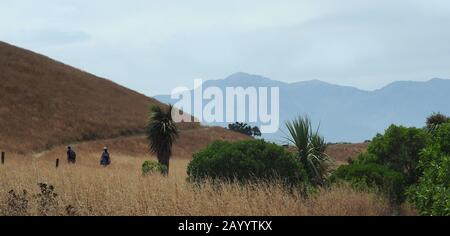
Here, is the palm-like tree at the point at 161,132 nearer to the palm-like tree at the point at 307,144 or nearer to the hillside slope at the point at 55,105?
the palm-like tree at the point at 307,144

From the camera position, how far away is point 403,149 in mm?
15203

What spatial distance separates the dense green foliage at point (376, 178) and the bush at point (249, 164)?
1.21m

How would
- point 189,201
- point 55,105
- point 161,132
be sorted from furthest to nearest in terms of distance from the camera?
point 55,105 → point 161,132 → point 189,201

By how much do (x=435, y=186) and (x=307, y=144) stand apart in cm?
630

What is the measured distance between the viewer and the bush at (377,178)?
13949 mm

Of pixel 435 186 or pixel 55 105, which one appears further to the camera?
pixel 55 105

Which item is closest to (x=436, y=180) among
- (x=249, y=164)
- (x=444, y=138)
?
(x=444, y=138)

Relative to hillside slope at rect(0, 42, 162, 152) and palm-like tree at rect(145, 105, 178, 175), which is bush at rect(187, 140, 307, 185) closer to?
palm-like tree at rect(145, 105, 178, 175)

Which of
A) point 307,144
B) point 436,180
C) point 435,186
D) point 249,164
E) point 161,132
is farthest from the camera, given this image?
point 161,132

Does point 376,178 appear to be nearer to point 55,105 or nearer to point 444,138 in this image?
point 444,138

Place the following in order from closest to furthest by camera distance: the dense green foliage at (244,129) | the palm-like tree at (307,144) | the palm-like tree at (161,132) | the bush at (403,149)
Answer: the bush at (403,149), the palm-like tree at (307,144), the palm-like tree at (161,132), the dense green foliage at (244,129)

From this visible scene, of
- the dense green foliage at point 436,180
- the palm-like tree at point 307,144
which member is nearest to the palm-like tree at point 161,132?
the palm-like tree at point 307,144

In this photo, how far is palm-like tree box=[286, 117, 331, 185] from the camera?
15914mm

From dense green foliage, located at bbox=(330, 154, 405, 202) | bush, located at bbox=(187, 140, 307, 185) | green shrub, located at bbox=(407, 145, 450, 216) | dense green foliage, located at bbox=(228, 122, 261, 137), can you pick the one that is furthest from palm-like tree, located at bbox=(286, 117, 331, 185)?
dense green foliage, located at bbox=(228, 122, 261, 137)
